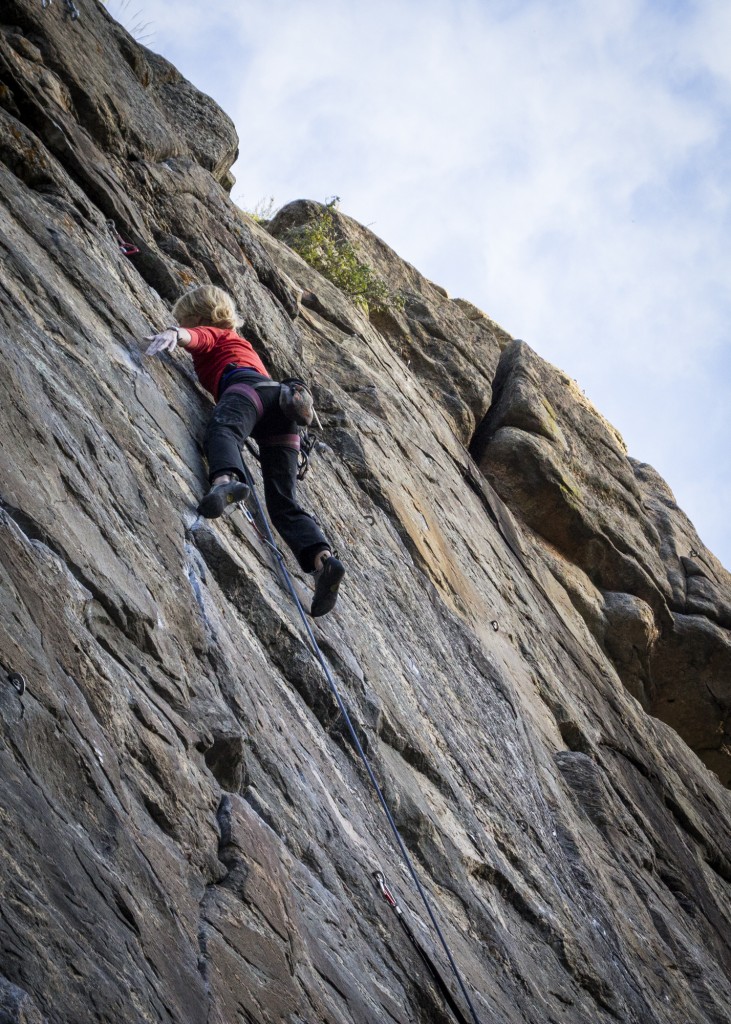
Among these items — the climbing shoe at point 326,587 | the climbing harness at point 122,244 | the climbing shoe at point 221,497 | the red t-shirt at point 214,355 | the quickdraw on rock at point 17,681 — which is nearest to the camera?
the quickdraw on rock at point 17,681

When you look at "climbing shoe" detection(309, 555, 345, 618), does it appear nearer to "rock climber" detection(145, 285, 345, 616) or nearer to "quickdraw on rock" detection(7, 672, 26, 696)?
"rock climber" detection(145, 285, 345, 616)

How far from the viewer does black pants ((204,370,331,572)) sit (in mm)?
6504

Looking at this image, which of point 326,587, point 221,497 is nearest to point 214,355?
point 221,497

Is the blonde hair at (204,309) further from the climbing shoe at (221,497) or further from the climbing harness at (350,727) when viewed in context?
the climbing shoe at (221,497)

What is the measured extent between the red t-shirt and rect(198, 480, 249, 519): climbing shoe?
161 cm

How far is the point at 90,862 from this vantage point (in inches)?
120

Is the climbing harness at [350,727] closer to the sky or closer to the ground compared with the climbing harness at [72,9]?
closer to the ground

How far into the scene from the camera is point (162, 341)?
6.67 meters

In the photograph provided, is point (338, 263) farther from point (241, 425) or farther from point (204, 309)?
point (241, 425)

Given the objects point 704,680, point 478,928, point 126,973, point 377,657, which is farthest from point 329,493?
point 704,680

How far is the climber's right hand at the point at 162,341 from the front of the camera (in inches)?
Answer: 261

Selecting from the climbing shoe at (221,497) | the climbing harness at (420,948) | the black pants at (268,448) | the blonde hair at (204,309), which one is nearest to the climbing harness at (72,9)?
the blonde hair at (204,309)

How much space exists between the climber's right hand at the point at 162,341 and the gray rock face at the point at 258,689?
0.34 feet

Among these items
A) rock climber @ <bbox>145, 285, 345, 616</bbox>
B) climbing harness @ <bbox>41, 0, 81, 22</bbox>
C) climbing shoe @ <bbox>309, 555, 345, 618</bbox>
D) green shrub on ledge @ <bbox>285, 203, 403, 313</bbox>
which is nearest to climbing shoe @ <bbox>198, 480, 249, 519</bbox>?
rock climber @ <bbox>145, 285, 345, 616</bbox>
